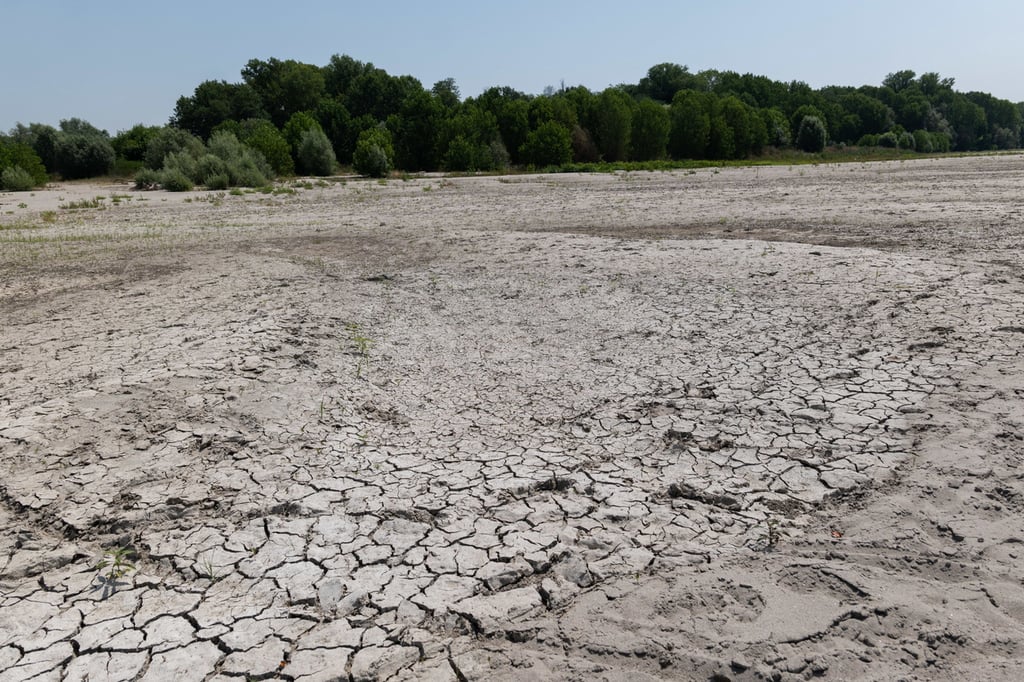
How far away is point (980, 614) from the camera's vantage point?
7.98 feet

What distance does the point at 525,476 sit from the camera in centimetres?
366

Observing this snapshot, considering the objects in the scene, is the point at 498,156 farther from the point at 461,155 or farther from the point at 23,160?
the point at 23,160

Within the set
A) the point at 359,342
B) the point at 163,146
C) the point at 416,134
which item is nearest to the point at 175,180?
the point at 163,146

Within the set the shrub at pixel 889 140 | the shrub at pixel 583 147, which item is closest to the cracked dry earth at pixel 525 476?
the shrub at pixel 583 147

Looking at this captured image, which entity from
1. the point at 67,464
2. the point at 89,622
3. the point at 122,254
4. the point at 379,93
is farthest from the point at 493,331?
the point at 379,93

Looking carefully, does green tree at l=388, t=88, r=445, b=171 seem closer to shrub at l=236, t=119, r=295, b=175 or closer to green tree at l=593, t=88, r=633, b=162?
shrub at l=236, t=119, r=295, b=175

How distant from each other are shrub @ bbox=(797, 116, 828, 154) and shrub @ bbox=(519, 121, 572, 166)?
34638 millimetres

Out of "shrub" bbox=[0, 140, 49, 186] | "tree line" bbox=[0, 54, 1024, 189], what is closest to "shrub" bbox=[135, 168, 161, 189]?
"tree line" bbox=[0, 54, 1024, 189]

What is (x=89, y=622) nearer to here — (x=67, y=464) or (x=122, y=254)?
(x=67, y=464)

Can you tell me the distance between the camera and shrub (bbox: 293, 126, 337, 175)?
3719 cm

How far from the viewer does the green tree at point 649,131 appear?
52.4 meters

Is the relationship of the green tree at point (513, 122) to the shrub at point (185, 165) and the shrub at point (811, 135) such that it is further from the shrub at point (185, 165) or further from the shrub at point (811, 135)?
the shrub at point (811, 135)

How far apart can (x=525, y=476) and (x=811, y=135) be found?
73.5 meters

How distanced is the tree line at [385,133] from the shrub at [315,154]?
0.06 meters
